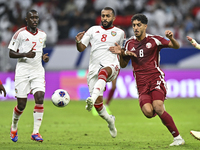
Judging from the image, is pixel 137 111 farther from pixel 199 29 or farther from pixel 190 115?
pixel 199 29

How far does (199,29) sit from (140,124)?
930 centimetres

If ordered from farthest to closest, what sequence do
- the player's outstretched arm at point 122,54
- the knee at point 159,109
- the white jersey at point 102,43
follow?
the white jersey at point 102,43
the player's outstretched arm at point 122,54
the knee at point 159,109

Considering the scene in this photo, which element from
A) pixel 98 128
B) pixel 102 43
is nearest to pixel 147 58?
pixel 102 43

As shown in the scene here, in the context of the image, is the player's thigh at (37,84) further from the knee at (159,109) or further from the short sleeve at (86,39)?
the knee at (159,109)

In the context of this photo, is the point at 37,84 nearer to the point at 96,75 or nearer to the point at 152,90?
the point at 96,75

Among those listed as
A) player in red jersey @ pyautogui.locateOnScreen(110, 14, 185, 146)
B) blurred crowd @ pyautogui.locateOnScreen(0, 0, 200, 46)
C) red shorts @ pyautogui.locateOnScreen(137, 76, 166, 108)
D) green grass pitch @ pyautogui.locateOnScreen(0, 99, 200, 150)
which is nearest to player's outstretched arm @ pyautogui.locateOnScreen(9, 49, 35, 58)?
green grass pitch @ pyautogui.locateOnScreen(0, 99, 200, 150)

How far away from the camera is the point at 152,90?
687 centimetres

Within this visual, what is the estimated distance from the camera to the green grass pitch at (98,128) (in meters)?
6.90

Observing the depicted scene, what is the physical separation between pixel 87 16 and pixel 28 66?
9941 millimetres

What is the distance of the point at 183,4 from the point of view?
62.0 ft

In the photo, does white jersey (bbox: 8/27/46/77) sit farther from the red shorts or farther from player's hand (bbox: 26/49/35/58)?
the red shorts

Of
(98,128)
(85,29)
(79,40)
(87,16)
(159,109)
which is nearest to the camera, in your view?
(159,109)

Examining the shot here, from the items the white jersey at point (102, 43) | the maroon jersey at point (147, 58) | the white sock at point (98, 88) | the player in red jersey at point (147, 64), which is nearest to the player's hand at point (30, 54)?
the white jersey at point (102, 43)

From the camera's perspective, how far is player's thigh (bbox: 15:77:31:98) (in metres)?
7.48
